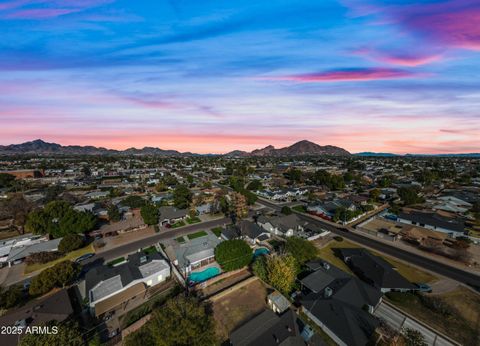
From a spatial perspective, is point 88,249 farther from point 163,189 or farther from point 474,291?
point 474,291

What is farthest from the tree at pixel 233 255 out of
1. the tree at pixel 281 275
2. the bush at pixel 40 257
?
the bush at pixel 40 257

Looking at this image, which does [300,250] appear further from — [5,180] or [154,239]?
[5,180]

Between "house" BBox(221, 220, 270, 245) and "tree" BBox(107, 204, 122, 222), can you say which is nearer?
"house" BBox(221, 220, 270, 245)

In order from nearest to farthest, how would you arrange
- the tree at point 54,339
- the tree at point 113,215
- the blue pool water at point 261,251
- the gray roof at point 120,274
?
the tree at point 54,339 < the gray roof at point 120,274 < the blue pool water at point 261,251 < the tree at point 113,215

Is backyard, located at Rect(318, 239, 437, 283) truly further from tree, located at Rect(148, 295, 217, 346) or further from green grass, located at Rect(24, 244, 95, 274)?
green grass, located at Rect(24, 244, 95, 274)

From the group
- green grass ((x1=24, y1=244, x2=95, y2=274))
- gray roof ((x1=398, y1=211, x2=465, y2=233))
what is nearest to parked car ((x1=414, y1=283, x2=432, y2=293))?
gray roof ((x1=398, y1=211, x2=465, y2=233))

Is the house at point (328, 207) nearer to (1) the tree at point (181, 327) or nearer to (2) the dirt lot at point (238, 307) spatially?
(2) the dirt lot at point (238, 307)

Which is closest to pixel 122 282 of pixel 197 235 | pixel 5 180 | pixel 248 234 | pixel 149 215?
pixel 197 235
